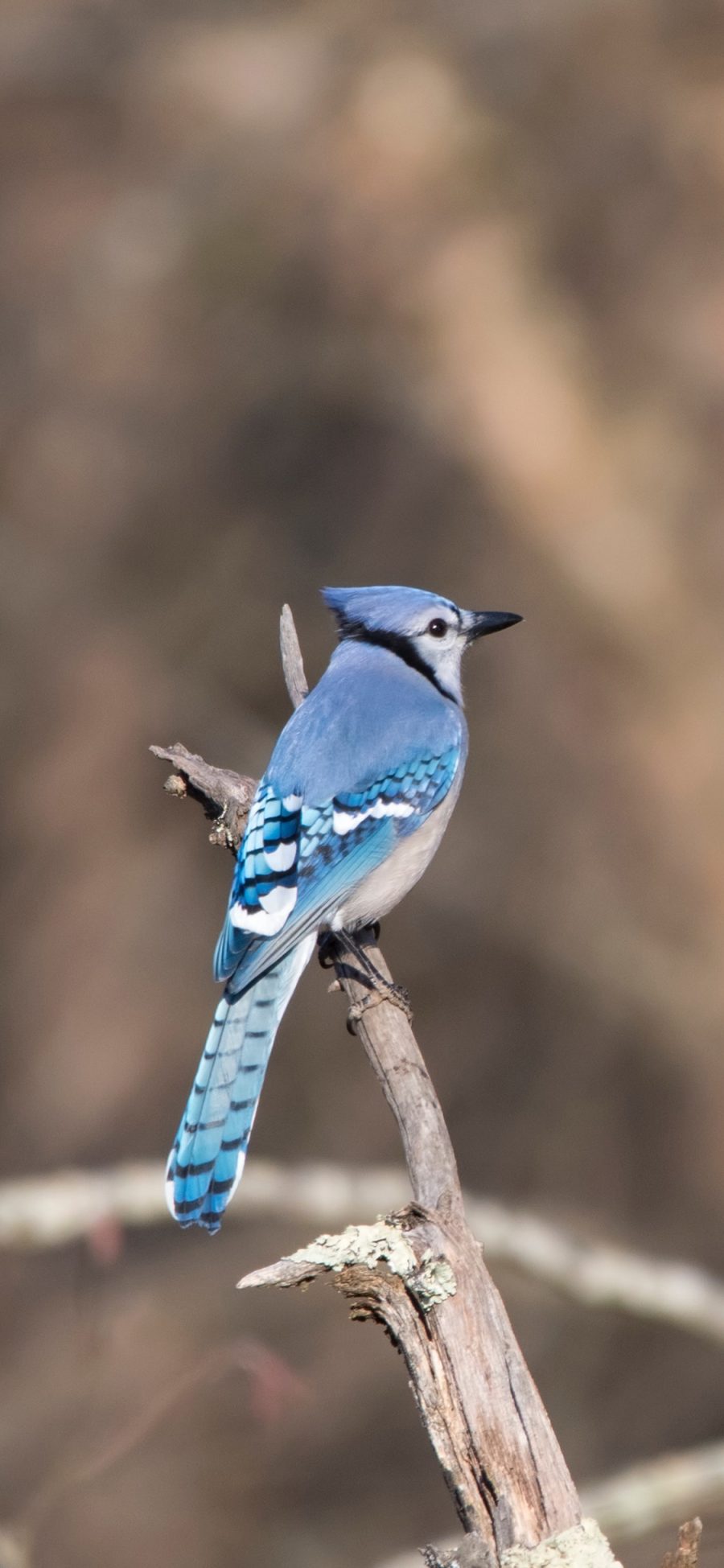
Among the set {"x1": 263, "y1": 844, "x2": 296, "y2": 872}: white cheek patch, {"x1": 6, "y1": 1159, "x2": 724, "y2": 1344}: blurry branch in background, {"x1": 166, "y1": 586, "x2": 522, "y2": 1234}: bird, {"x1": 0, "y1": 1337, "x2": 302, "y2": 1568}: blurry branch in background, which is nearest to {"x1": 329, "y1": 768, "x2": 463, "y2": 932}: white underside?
{"x1": 166, "y1": 586, "x2": 522, "y2": 1234}: bird

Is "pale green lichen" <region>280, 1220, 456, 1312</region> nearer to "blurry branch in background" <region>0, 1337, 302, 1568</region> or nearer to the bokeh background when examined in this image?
"blurry branch in background" <region>0, 1337, 302, 1568</region>

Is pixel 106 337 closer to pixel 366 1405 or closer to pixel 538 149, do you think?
pixel 538 149

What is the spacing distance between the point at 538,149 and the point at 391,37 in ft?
2.37

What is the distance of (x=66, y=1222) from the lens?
3342 mm

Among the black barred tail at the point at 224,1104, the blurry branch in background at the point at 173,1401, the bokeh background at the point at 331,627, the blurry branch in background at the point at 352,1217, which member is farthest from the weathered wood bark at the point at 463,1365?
the bokeh background at the point at 331,627

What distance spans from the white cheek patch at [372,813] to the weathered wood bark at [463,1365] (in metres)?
0.99

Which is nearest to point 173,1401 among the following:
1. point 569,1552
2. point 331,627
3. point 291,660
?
point 291,660

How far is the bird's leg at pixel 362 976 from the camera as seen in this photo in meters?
2.78

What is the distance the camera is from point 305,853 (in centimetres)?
282

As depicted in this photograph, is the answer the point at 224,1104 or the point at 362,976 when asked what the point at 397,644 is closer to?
the point at 362,976

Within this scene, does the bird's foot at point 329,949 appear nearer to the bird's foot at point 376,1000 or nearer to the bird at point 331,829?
the bird at point 331,829

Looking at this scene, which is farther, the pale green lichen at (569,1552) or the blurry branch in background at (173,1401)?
the blurry branch in background at (173,1401)

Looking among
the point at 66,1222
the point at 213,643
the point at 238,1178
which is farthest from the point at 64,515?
the point at 238,1178

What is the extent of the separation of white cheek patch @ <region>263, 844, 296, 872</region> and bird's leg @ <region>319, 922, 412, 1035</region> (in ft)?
0.84
